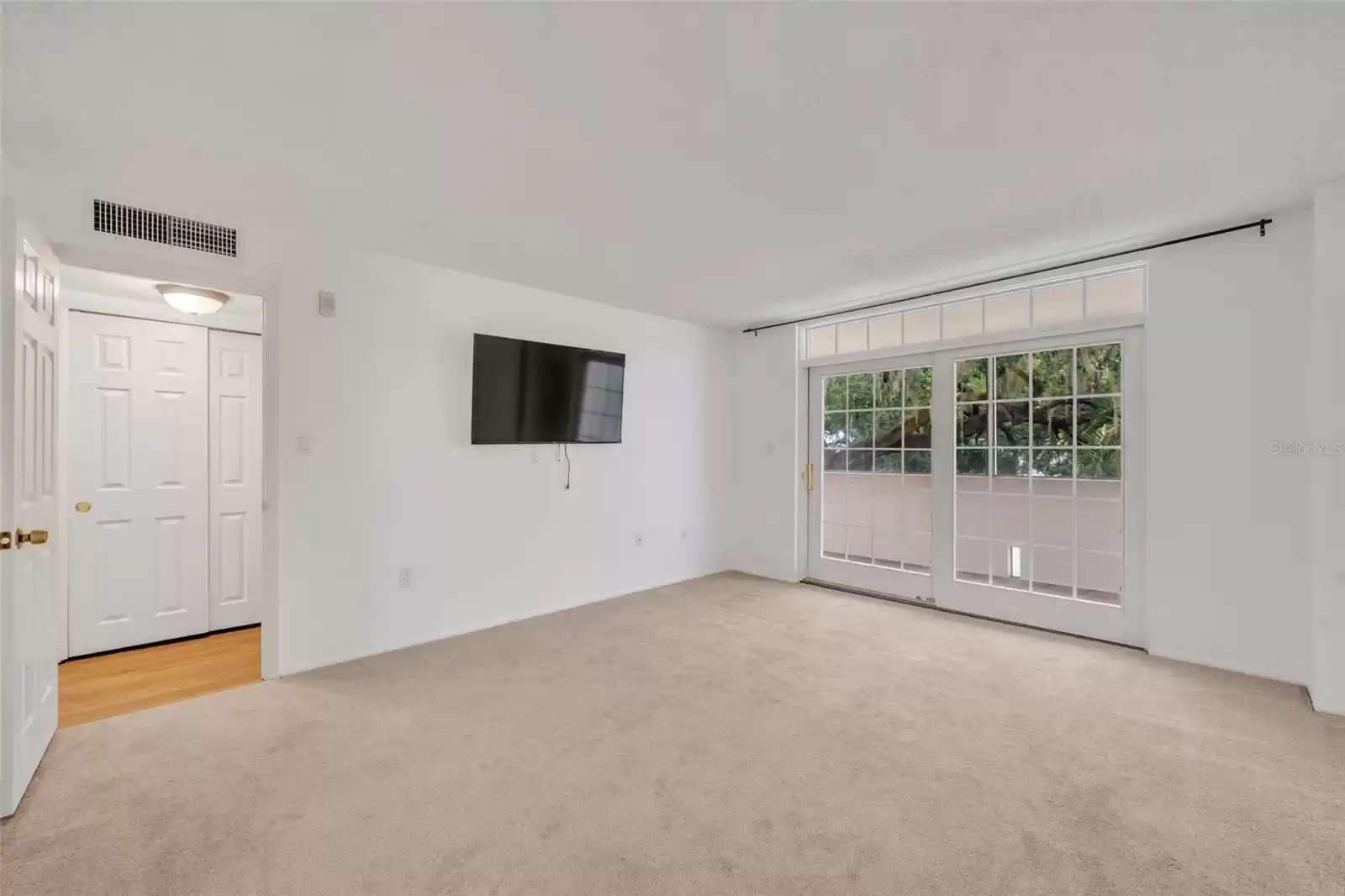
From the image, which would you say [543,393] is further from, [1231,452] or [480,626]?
[1231,452]

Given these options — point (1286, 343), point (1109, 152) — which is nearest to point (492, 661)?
point (1109, 152)

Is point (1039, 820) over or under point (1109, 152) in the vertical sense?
→ under

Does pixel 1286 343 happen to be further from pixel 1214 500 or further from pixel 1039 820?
pixel 1039 820

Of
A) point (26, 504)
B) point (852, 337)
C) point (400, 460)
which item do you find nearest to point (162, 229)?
point (26, 504)

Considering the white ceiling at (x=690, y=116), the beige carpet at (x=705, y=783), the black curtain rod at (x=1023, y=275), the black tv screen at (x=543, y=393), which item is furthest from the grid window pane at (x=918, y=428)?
the black tv screen at (x=543, y=393)

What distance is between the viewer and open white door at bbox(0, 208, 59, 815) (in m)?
1.96

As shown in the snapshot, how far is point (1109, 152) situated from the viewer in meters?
2.36

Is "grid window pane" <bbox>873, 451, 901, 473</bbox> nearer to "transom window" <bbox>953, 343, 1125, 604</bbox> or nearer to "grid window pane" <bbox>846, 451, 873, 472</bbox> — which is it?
"grid window pane" <bbox>846, 451, 873, 472</bbox>

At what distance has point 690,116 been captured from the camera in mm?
2098

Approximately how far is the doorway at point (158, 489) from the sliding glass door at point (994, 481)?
4.57 metres

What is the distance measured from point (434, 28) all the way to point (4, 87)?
63.3 inches

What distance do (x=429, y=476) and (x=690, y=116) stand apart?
2.77 metres

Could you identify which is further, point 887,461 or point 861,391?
point 861,391

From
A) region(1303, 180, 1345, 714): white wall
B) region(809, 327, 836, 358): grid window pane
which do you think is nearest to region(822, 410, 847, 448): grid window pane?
region(809, 327, 836, 358): grid window pane
